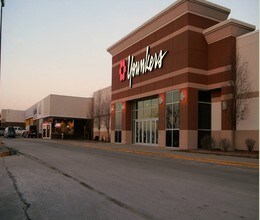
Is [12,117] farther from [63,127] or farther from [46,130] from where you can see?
[63,127]

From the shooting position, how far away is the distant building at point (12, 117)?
5059 inches

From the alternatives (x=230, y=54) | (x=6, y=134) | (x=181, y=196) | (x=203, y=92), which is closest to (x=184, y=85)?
(x=203, y=92)

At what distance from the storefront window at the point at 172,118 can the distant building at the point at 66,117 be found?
39516 millimetres

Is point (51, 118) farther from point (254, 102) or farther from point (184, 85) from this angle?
point (254, 102)

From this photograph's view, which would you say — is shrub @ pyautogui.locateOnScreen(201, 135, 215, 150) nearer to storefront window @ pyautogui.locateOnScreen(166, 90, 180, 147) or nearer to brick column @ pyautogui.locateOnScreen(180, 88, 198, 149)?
brick column @ pyautogui.locateOnScreen(180, 88, 198, 149)

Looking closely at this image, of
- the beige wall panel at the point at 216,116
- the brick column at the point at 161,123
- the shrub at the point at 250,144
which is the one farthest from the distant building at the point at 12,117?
the shrub at the point at 250,144

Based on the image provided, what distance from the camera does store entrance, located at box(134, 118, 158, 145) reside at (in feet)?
119

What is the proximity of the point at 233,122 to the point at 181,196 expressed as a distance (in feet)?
63.5

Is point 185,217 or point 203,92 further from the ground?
point 203,92

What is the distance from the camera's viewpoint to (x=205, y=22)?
104 feet

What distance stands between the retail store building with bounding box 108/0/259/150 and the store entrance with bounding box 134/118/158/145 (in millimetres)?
101

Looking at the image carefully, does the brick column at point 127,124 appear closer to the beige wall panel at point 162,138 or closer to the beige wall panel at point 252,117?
the beige wall panel at point 162,138

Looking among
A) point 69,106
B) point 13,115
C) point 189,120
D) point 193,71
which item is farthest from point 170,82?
point 13,115

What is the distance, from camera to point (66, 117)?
243 ft
